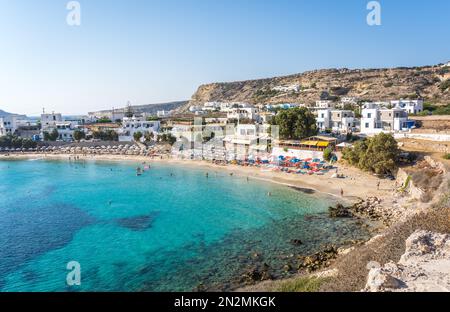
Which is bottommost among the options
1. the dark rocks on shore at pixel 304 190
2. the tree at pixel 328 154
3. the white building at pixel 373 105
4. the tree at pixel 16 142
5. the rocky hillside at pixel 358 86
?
the dark rocks on shore at pixel 304 190

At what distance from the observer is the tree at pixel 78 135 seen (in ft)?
228

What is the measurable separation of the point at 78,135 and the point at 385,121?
60.5 meters

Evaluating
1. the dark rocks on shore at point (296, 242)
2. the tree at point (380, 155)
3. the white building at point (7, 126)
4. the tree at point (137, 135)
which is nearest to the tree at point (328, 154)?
the tree at point (380, 155)

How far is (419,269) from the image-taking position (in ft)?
37.9

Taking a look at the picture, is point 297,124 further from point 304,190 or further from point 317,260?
point 317,260

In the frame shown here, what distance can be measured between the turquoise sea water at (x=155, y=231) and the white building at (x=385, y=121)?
72.1 ft

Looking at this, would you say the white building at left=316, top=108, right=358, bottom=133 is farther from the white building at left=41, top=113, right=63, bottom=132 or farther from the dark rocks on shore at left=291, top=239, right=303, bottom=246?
the white building at left=41, top=113, right=63, bottom=132

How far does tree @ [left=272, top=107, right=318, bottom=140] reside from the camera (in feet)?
155

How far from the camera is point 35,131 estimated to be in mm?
76438

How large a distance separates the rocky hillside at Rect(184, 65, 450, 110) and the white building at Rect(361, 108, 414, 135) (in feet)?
95.3

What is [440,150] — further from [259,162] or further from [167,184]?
[167,184]

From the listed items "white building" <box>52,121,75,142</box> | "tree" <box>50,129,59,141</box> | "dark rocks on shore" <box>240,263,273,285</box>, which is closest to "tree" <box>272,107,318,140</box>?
"dark rocks on shore" <box>240,263,273,285</box>

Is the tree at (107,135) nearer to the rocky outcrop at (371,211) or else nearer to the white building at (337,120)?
the white building at (337,120)
